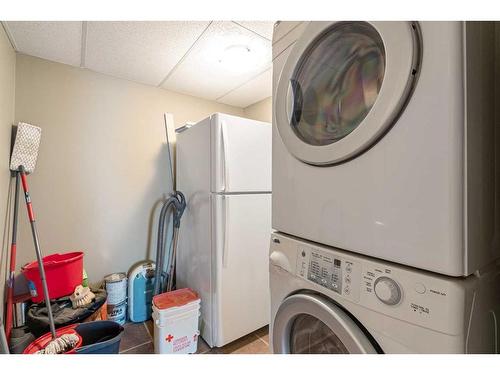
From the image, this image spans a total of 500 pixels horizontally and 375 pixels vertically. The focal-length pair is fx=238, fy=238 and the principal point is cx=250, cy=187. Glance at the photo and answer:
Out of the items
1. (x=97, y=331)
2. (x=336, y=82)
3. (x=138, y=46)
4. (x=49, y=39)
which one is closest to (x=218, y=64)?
(x=138, y=46)

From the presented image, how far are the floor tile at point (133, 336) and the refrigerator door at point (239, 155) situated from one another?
1.28 meters

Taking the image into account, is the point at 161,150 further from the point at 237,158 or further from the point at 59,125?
the point at 237,158

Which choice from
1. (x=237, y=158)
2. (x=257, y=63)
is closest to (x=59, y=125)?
(x=237, y=158)

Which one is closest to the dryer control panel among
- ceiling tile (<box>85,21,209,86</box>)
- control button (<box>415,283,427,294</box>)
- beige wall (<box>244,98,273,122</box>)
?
control button (<box>415,283,427,294</box>)

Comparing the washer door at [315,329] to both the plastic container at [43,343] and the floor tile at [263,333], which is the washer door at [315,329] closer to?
the floor tile at [263,333]

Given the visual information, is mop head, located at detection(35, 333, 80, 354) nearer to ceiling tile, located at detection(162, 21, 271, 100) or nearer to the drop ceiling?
the drop ceiling

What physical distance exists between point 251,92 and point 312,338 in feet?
7.30

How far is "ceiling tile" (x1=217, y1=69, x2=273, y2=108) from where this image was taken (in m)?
2.18

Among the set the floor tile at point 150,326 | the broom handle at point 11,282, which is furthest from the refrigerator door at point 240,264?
the broom handle at point 11,282

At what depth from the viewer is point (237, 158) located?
167cm

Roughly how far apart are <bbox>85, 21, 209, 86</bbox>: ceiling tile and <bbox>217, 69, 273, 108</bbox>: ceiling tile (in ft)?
2.30

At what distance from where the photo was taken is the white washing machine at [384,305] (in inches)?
20.5

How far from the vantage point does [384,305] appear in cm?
60
